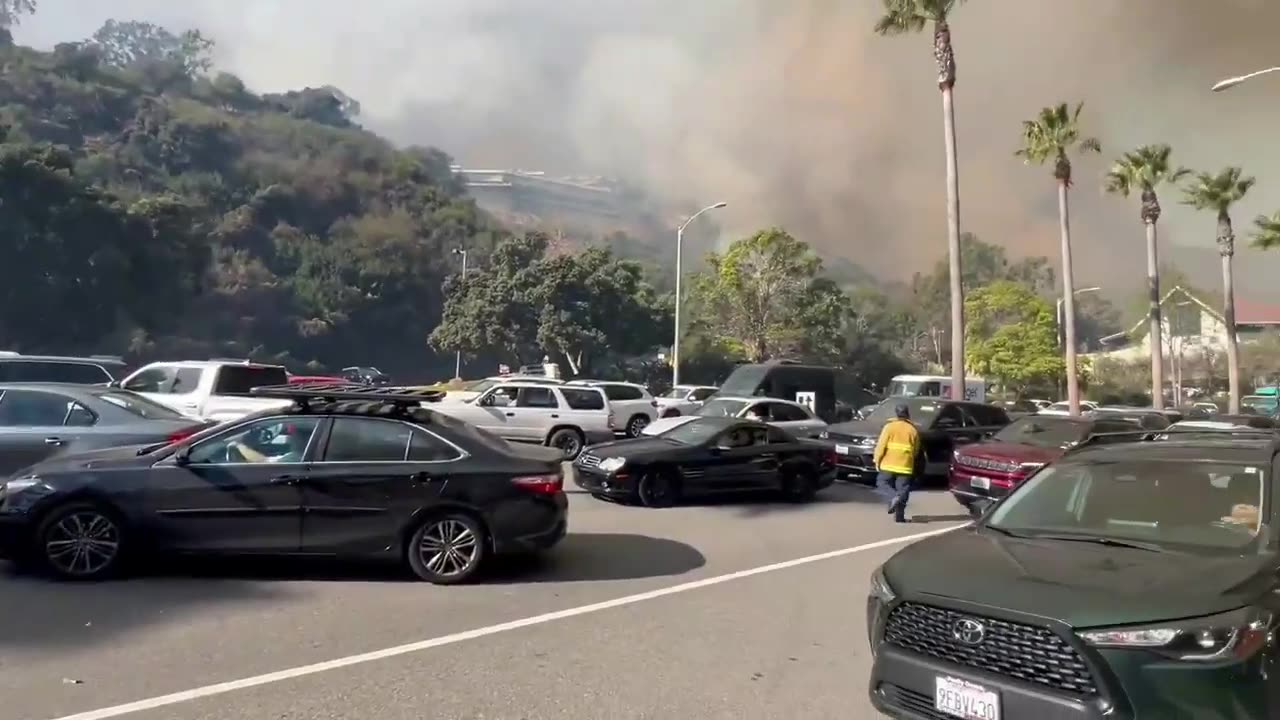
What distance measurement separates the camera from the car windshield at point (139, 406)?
11008 millimetres

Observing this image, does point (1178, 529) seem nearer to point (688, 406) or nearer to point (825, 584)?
point (825, 584)

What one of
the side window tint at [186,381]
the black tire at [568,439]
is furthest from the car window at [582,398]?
the side window tint at [186,381]

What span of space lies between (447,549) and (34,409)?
207 inches

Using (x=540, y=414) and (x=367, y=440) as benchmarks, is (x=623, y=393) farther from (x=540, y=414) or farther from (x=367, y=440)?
(x=367, y=440)

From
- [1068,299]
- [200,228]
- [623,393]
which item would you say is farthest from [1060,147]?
[200,228]

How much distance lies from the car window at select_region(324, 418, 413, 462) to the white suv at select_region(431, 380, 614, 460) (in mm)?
12173

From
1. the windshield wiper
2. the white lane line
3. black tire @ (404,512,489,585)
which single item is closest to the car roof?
the windshield wiper

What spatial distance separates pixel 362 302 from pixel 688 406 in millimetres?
64607

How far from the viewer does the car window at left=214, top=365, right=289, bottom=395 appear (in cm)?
1720

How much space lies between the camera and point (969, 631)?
14.4 feet

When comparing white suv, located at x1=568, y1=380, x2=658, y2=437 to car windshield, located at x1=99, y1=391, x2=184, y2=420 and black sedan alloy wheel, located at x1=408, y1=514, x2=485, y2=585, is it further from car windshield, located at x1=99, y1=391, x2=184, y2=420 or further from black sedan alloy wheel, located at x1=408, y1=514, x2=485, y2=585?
black sedan alloy wheel, located at x1=408, y1=514, x2=485, y2=585

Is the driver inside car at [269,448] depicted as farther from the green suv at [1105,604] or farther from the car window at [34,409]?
the green suv at [1105,604]

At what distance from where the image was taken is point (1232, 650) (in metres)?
3.95

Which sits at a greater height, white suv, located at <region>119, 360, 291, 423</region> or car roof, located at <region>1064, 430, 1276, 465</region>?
white suv, located at <region>119, 360, 291, 423</region>
